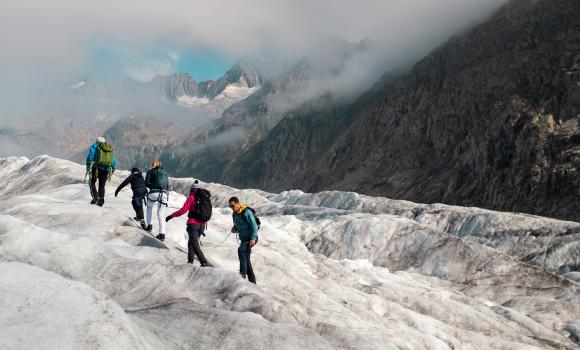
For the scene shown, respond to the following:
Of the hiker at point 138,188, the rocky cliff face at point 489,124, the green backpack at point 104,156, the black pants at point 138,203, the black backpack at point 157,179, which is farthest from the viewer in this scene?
the rocky cliff face at point 489,124

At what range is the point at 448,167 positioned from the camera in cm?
12800

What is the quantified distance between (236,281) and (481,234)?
44.6 m

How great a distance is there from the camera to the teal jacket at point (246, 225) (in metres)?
17.4

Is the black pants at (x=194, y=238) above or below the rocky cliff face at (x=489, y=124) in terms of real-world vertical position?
below

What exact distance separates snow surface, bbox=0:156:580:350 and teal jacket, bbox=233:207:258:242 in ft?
5.60

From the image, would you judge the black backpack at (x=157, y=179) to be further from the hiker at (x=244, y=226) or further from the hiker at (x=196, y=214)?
the hiker at (x=244, y=226)

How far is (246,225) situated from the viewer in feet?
57.7

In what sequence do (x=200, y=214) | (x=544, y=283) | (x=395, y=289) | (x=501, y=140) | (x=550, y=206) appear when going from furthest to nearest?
1. (x=501, y=140)
2. (x=550, y=206)
3. (x=544, y=283)
4. (x=395, y=289)
5. (x=200, y=214)

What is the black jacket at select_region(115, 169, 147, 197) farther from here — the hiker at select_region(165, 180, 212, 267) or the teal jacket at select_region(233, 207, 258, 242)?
the teal jacket at select_region(233, 207, 258, 242)

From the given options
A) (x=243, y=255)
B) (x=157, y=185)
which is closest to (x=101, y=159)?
(x=157, y=185)

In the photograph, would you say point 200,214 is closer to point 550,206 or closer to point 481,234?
point 481,234

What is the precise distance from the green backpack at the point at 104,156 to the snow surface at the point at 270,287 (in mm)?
1876

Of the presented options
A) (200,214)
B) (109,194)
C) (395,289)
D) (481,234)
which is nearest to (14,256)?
(200,214)

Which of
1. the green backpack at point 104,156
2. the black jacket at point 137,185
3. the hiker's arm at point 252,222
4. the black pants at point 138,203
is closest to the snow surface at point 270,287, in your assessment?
the black pants at point 138,203
